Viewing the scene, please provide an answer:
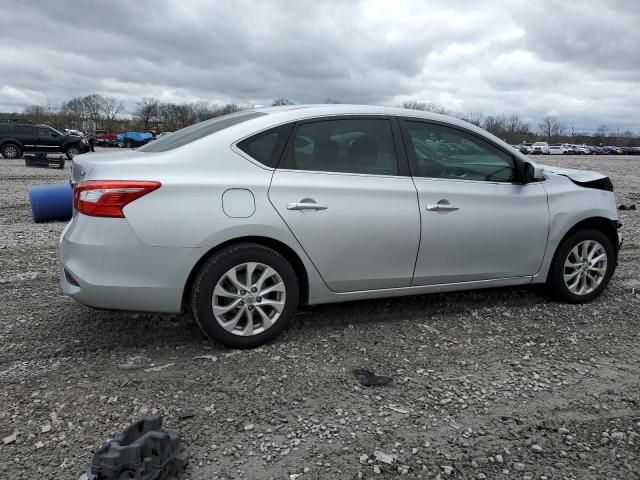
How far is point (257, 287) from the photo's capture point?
11.8ft

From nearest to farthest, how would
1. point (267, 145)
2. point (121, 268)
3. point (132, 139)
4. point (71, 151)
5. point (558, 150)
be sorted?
point (121, 268) → point (267, 145) → point (71, 151) → point (132, 139) → point (558, 150)

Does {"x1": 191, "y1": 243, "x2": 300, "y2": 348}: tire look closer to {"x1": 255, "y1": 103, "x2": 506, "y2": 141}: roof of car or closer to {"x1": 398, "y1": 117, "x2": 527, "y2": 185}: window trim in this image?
{"x1": 255, "y1": 103, "x2": 506, "y2": 141}: roof of car

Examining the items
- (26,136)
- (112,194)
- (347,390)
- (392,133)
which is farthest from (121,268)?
(26,136)

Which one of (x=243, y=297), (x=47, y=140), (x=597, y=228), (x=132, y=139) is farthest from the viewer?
(x=132, y=139)

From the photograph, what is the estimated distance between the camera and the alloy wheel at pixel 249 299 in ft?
11.6

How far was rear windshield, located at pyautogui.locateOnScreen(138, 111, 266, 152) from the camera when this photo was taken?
3.75 metres

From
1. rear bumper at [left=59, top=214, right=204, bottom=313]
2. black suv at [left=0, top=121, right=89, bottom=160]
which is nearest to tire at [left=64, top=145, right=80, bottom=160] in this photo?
black suv at [left=0, top=121, right=89, bottom=160]

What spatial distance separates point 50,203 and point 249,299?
586cm

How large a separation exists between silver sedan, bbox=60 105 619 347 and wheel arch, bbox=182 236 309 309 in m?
0.01

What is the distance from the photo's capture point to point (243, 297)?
357 cm

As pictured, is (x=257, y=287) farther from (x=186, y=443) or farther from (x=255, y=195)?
(x=186, y=443)

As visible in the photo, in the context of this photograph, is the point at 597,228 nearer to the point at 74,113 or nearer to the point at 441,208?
the point at 441,208

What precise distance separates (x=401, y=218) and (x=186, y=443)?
83.6 inches

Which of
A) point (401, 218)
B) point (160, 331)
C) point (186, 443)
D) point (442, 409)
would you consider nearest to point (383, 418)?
point (442, 409)
